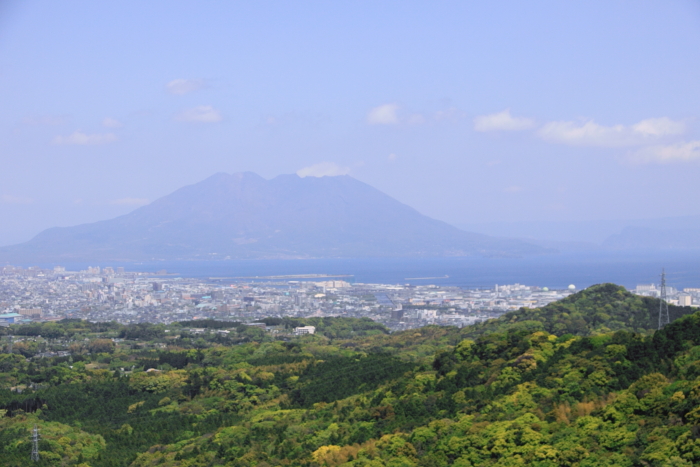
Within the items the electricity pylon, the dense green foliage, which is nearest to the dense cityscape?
the dense green foliage

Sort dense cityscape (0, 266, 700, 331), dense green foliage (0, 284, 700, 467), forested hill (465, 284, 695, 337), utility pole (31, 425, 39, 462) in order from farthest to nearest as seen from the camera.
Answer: dense cityscape (0, 266, 700, 331) < forested hill (465, 284, 695, 337) < utility pole (31, 425, 39, 462) < dense green foliage (0, 284, 700, 467)

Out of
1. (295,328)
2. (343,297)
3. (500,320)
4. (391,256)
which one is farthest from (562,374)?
(391,256)

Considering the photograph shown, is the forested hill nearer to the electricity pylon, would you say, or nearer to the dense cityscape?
the dense cityscape

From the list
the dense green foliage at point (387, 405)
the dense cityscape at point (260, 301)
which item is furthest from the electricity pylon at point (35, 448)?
the dense cityscape at point (260, 301)

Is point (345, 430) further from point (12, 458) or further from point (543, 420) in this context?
point (12, 458)

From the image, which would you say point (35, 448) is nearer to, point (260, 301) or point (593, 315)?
point (593, 315)

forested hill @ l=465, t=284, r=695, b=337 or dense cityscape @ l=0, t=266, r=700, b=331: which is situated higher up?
forested hill @ l=465, t=284, r=695, b=337
